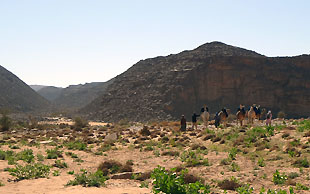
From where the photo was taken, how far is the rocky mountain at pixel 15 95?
3729 inches

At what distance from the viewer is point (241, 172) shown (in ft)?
37.3

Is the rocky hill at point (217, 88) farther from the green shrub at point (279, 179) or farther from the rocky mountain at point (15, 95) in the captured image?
the green shrub at point (279, 179)

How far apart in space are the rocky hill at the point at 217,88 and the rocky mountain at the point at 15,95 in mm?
35475

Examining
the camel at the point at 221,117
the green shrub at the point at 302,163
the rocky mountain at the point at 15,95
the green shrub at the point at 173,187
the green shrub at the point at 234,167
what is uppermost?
the rocky mountain at the point at 15,95

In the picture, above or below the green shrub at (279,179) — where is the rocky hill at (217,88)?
above

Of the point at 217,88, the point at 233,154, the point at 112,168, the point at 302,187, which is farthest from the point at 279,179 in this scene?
the point at 217,88

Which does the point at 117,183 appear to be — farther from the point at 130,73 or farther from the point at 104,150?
the point at 130,73

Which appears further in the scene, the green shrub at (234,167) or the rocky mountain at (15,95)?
the rocky mountain at (15,95)

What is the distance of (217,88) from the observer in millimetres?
68312

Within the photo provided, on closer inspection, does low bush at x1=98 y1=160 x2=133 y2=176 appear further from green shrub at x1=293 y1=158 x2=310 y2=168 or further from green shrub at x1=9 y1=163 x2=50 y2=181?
green shrub at x1=293 y1=158 x2=310 y2=168

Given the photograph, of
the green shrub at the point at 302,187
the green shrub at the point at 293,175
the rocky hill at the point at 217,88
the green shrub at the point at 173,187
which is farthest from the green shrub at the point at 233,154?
the rocky hill at the point at 217,88

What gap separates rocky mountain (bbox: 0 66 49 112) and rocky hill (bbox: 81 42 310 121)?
35.5 meters

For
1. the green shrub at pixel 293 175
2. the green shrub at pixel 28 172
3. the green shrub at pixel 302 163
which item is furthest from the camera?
the green shrub at pixel 302 163

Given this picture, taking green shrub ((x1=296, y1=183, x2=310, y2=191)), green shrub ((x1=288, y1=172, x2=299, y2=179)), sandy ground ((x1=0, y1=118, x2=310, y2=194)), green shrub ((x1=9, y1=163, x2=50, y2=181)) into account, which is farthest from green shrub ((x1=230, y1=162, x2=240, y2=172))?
green shrub ((x1=9, y1=163, x2=50, y2=181))
